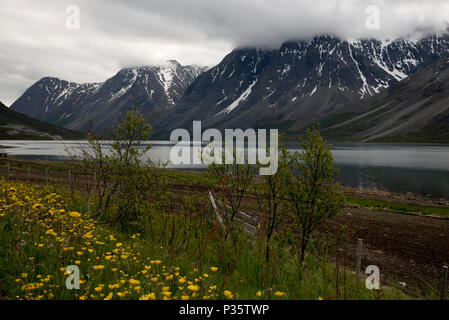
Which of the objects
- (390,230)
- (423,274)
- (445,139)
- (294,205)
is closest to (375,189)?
(390,230)

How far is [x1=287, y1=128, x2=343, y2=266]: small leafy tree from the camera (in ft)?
29.3

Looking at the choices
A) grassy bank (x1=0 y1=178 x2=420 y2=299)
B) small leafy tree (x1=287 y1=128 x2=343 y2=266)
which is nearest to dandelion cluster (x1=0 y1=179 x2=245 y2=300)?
grassy bank (x1=0 y1=178 x2=420 y2=299)

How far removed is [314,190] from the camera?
898cm

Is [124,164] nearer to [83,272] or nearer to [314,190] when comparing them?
[83,272]

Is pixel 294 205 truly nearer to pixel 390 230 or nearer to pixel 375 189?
pixel 390 230

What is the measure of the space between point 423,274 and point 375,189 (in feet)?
134

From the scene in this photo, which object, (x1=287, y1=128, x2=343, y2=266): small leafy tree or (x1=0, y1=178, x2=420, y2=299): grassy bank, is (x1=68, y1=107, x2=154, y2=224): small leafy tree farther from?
(x1=287, y1=128, x2=343, y2=266): small leafy tree

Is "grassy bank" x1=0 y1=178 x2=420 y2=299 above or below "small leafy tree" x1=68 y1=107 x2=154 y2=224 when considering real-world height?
below

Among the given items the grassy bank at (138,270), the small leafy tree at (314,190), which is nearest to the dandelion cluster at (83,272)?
the grassy bank at (138,270)

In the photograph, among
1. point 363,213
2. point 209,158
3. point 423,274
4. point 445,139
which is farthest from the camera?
point 445,139

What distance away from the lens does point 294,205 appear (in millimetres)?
9273

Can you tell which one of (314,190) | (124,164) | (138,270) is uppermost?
(124,164)

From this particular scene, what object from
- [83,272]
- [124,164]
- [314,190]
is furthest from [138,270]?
[314,190]
